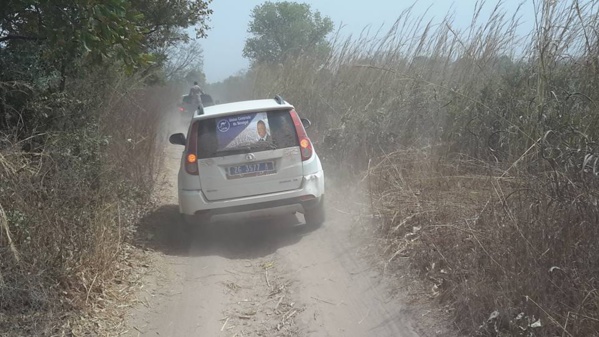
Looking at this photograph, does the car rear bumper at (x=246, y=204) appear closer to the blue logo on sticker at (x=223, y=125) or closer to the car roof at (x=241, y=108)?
the blue logo on sticker at (x=223, y=125)

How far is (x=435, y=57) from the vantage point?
9094 millimetres

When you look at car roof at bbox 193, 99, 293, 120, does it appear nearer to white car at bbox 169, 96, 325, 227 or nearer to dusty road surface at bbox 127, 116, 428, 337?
white car at bbox 169, 96, 325, 227

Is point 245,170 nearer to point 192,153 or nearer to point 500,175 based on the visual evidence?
point 192,153

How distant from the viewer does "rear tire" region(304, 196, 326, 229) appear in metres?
7.26

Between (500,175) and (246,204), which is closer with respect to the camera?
(500,175)

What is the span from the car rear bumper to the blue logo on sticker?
0.78 m

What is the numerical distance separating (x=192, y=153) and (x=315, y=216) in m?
1.73

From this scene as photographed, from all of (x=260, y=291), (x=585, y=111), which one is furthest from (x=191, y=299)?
(x=585, y=111)

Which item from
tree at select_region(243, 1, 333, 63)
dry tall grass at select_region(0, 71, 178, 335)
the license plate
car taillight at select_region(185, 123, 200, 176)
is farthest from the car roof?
tree at select_region(243, 1, 333, 63)

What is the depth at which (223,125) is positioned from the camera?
6945 mm

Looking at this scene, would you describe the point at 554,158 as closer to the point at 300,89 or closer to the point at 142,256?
the point at 142,256

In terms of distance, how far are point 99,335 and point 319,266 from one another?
2287mm

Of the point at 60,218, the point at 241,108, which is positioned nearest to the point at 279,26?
the point at 241,108

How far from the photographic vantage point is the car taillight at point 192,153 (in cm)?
688
